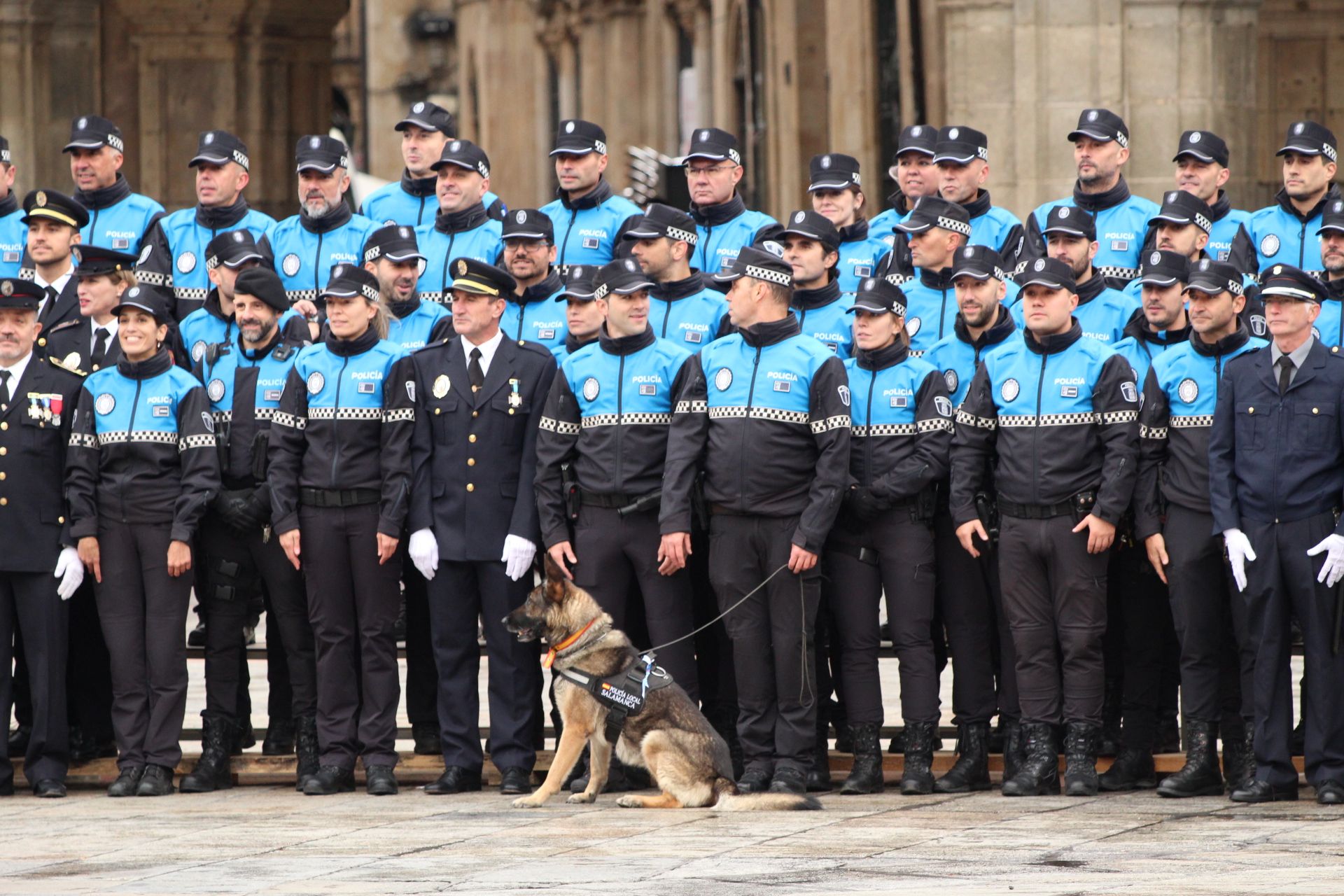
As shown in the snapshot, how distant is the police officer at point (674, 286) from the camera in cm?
1074

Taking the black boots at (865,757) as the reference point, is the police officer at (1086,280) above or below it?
above

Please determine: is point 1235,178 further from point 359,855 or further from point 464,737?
point 359,855

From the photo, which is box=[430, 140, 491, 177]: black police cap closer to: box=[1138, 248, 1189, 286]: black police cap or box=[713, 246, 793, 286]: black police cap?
box=[713, 246, 793, 286]: black police cap

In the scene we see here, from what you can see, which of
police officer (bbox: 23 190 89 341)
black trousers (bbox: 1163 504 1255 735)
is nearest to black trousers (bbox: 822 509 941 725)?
black trousers (bbox: 1163 504 1255 735)

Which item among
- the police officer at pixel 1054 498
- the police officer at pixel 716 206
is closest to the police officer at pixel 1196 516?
the police officer at pixel 1054 498

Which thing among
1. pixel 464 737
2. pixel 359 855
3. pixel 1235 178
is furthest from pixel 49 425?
pixel 1235 178

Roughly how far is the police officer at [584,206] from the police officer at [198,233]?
142 centimetres

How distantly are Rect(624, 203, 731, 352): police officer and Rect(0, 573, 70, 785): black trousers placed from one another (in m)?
2.86

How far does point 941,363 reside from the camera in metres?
10.5

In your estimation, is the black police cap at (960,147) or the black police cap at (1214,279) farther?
the black police cap at (960,147)

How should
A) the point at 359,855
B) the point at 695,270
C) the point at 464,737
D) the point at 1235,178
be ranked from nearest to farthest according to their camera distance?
1. the point at 359,855
2. the point at 464,737
3. the point at 695,270
4. the point at 1235,178

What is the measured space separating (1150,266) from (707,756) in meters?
2.68

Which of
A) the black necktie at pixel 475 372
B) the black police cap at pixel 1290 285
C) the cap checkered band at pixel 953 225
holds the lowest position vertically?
the black necktie at pixel 475 372

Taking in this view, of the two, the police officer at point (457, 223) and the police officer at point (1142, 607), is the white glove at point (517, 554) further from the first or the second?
the police officer at point (1142, 607)
